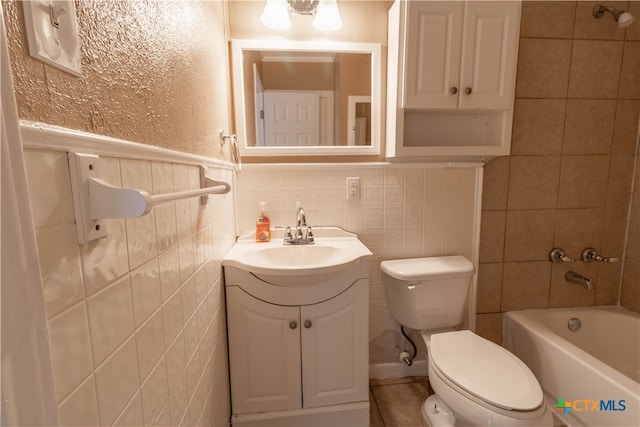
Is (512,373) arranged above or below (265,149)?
below

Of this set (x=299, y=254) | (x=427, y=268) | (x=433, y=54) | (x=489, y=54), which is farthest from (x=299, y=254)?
(x=489, y=54)

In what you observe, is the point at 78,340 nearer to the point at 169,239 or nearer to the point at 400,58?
the point at 169,239

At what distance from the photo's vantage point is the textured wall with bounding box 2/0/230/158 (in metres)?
0.34

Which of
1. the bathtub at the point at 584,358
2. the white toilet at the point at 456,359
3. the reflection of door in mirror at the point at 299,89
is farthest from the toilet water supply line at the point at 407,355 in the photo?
the reflection of door in mirror at the point at 299,89

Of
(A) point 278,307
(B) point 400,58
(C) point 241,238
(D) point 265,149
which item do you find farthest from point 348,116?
(A) point 278,307

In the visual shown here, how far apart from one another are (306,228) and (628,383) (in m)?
1.38

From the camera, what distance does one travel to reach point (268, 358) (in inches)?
48.1

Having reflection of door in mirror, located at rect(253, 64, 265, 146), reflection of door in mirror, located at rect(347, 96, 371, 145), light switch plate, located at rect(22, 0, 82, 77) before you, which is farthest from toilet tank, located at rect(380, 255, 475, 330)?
light switch plate, located at rect(22, 0, 82, 77)

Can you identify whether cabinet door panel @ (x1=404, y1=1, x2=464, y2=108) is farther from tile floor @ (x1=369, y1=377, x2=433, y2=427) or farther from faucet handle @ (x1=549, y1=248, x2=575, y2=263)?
tile floor @ (x1=369, y1=377, x2=433, y2=427)

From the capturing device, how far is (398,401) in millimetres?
1492

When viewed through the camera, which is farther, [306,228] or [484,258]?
[484,258]

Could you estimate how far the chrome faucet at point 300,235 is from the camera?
4.55 feet

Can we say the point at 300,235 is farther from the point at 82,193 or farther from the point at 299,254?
the point at 82,193

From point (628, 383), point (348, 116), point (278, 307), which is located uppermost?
point (348, 116)
